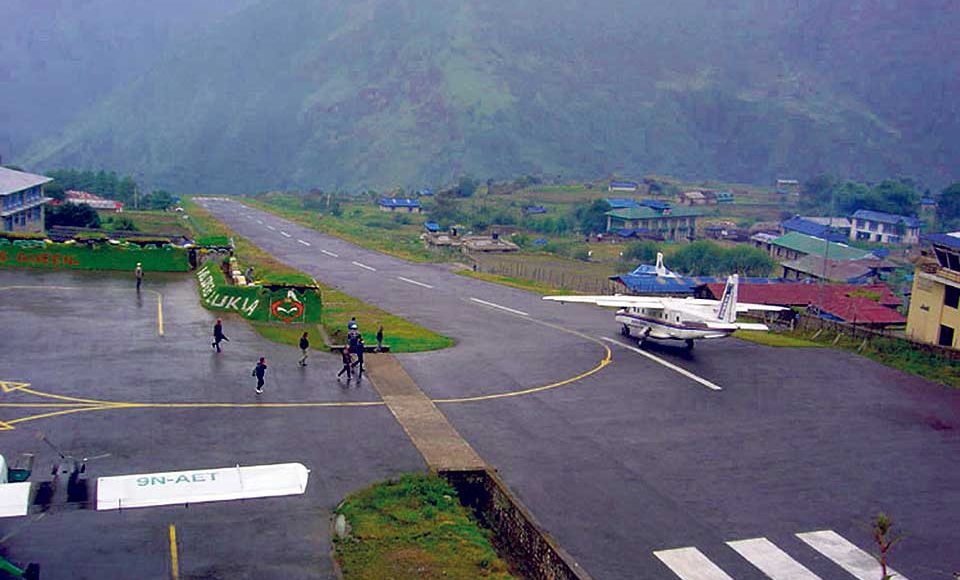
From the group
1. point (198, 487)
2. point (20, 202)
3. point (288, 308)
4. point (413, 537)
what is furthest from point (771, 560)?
point (20, 202)

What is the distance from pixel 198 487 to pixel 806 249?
120m

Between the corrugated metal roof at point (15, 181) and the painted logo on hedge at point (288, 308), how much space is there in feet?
146

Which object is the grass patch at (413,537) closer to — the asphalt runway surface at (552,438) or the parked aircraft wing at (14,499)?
the asphalt runway surface at (552,438)

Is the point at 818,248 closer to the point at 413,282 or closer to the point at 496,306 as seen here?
the point at 413,282

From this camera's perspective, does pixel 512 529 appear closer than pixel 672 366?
Yes

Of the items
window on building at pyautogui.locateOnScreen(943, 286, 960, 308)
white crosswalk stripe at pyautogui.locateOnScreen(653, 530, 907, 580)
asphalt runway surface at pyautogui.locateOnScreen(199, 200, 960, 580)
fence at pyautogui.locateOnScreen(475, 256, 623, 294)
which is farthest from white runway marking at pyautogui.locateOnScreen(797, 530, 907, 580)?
fence at pyautogui.locateOnScreen(475, 256, 623, 294)

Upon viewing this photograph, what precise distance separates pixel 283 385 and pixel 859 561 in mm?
25978

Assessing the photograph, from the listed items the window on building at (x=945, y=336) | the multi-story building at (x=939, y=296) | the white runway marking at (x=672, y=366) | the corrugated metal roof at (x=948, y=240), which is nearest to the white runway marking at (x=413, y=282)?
the white runway marking at (x=672, y=366)

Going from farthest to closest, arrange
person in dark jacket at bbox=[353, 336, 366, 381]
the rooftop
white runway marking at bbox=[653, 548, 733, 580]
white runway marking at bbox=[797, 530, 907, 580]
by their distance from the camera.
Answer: the rooftop
person in dark jacket at bbox=[353, 336, 366, 381]
white runway marking at bbox=[797, 530, 907, 580]
white runway marking at bbox=[653, 548, 733, 580]

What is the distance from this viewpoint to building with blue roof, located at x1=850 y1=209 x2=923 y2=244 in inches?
6531

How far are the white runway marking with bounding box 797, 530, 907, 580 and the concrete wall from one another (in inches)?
331

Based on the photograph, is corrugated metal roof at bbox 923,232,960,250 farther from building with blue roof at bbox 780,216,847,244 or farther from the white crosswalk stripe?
building with blue roof at bbox 780,216,847,244

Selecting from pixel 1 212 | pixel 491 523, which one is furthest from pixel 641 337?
pixel 1 212

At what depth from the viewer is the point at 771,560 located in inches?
1045
